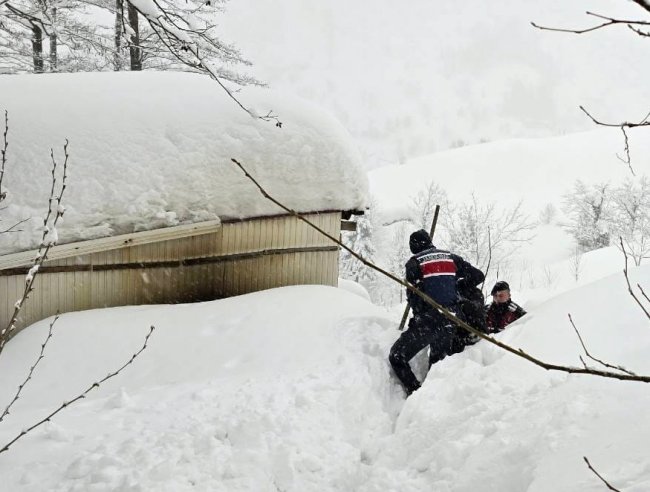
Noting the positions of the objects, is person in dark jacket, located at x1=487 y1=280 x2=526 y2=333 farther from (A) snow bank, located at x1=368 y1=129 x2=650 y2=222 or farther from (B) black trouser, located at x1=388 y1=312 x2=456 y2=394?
(A) snow bank, located at x1=368 y1=129 x2=650 y2=222

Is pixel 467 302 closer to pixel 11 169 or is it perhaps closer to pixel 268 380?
pixel 268 380

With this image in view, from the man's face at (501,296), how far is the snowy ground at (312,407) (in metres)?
1.37

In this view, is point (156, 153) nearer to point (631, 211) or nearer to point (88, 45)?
point (88, 45)

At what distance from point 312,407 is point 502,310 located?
3888 millimetres

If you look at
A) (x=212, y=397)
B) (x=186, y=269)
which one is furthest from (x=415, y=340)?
(x=186, y=269)

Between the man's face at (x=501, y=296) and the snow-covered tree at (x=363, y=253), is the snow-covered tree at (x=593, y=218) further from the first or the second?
the man's face at (x=501, y=296)

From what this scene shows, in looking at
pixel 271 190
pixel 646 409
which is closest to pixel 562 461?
pixel 646 409

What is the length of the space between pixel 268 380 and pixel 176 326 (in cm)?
174

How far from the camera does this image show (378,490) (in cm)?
390

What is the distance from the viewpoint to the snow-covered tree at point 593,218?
39469mm

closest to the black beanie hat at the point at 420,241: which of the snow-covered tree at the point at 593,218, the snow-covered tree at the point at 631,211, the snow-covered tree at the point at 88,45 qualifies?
the snow-covered tree at the point at 88,45

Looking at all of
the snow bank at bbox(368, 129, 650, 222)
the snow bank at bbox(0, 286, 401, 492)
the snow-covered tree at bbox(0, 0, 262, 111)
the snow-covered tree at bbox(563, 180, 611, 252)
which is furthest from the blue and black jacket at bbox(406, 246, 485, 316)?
the snow bank at bbox(368, 129, 650, 222)

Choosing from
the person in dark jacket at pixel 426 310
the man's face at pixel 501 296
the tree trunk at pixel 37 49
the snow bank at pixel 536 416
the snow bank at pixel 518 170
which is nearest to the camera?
the snow bank at pixel 536 416

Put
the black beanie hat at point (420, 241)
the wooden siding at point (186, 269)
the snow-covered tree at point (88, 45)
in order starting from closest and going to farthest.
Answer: the black beanie hat at point (420, 241) < the wooden siding at point (186, 269) < the snow-covered tree at point (88, 45)
